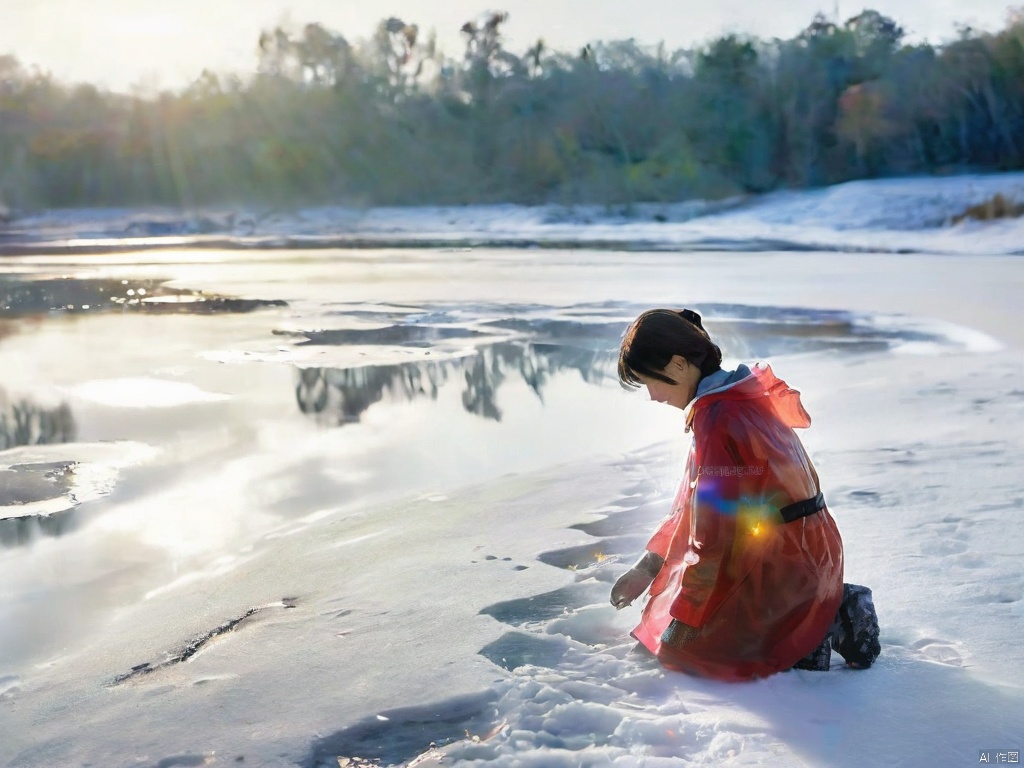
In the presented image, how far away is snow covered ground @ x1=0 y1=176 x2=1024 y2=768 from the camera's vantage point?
2.46 meters

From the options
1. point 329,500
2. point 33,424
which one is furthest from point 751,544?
point 33,424

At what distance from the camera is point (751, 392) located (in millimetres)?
2422

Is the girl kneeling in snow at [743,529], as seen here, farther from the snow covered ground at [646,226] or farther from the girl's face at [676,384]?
the snow covered ground at [646,226]

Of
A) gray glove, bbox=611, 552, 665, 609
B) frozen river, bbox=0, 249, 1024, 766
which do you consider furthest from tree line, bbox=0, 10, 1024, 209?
gray glove, bbox=611, 552, 665, 609

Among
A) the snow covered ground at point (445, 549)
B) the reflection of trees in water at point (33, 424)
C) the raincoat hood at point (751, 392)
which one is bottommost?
the snow covered ground at point (445, 549)

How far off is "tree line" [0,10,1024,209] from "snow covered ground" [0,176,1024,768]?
26455 millimetres

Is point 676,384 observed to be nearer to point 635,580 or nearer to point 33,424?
point 635,580

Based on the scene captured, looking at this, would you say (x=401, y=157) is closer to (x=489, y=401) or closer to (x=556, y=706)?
(x=489, y=401)

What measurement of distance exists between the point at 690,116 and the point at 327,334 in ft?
105

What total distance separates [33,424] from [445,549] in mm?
3184

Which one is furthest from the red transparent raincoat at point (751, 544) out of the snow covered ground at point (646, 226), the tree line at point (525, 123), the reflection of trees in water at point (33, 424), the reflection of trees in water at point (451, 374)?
the tree line at point (525, 123)

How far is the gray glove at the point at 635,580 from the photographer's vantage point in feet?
8.71

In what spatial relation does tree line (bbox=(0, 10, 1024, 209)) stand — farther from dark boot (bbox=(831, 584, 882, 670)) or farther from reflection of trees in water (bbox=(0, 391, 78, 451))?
dark boot (bbox=(831, 584, 882, 670))

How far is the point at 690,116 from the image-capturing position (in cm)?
3900
